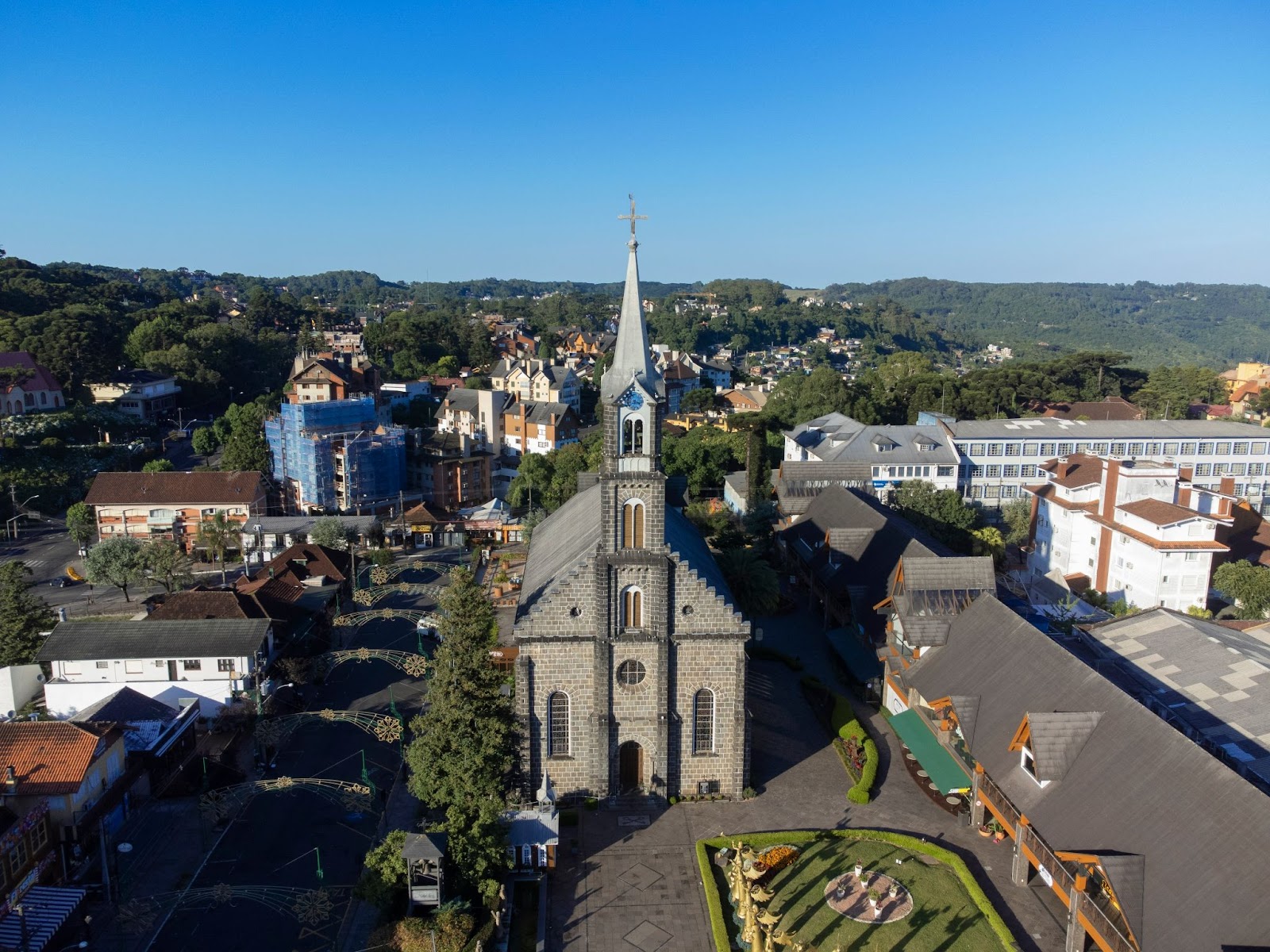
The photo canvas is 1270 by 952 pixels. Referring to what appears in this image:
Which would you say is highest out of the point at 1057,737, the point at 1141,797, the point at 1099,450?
the point at 1099,450

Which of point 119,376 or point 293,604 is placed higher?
point 119,376

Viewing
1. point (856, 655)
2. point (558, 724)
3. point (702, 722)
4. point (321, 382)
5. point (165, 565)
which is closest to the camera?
point (558, 724)

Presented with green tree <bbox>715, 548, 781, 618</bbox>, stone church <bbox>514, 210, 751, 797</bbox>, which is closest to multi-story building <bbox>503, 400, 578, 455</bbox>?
green tree <bbox>715, 548, 781, 618</bbox>

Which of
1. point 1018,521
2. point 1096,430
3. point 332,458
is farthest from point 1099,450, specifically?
point 332,458

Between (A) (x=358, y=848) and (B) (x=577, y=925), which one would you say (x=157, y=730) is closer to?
(A) (x=358, y=848)

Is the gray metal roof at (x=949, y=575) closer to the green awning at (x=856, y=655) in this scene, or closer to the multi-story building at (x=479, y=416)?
the green awning at (x=856, y=655)

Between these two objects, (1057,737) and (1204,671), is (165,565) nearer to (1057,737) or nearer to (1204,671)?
(1057,737)

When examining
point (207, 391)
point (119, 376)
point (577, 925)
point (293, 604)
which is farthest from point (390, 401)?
point (577, 925)
